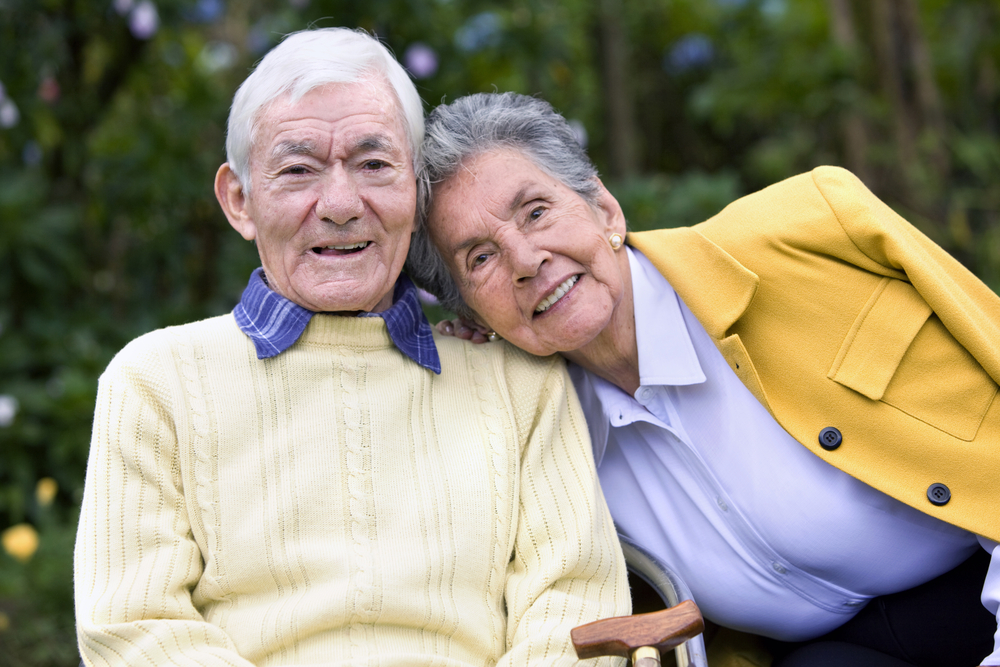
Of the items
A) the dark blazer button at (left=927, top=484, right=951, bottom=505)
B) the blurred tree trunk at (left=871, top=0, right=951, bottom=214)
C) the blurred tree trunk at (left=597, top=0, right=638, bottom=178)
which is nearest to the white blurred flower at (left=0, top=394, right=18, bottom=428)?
the dark blazer button at (left=927, top=484, right=951, bottom=505)

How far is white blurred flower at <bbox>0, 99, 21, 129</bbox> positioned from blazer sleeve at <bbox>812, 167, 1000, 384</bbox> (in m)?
3.47

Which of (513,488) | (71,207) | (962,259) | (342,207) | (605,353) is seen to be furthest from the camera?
(962,259)

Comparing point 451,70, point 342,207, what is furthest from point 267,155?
point 451,70

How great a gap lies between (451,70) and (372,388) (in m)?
2.52

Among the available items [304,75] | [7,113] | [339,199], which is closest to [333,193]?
[339,199]

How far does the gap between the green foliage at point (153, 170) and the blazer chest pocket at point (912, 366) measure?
198 centimetres

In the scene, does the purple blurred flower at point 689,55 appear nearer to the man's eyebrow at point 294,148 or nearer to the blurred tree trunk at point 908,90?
the blurred tree trunk at point 908,90

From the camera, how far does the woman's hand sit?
87.3 inches

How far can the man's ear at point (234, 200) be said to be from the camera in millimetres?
2020

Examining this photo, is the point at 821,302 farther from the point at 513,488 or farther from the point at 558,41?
the point at 558,41

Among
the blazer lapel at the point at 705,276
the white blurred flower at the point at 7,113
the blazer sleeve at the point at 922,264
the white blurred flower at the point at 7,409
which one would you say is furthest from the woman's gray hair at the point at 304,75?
the white blurred flower at the point at 7,113

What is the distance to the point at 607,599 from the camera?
76.4 inches

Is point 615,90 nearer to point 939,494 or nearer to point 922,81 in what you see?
point 922,81

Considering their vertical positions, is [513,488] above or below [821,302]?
below
